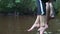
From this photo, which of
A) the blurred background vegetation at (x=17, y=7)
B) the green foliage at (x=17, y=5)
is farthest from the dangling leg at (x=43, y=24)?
the blurred background vegetation at (x=17, y=7)

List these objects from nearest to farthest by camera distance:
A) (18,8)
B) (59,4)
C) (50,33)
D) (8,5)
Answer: (50,33), (59,4), (8,5), (18,8)

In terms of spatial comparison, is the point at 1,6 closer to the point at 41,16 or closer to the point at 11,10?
the point at 11,10

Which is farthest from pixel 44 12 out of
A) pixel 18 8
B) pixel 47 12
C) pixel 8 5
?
pixel 18 8

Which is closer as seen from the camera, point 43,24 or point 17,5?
point 43,24

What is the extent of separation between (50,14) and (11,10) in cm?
2374

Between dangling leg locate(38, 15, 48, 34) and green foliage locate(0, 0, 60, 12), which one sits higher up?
dangling leg locate(38, 15, 48, 34)

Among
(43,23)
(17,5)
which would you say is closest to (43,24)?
(43,23)

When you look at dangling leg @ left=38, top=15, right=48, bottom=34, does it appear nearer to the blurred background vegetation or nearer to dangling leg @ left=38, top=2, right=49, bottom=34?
dangling leg @ left=38, top=2, right=49, bottom=34

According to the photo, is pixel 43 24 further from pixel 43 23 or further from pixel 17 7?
pixel 17 7

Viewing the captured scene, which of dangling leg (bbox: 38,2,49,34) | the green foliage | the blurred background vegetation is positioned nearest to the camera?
dangling leg (bbox: 38,2,49,34)

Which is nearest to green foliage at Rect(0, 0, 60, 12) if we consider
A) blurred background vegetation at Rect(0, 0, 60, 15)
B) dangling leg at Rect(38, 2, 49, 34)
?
blurred background vegetation at Rect(0, 0, 60, 15)

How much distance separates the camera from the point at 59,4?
84.2 feet

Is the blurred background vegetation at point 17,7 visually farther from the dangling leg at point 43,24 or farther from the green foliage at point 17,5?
the dangling leg at point 43,24

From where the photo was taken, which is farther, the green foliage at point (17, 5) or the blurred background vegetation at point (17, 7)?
the blurred background vegetation at point (17, 7)
